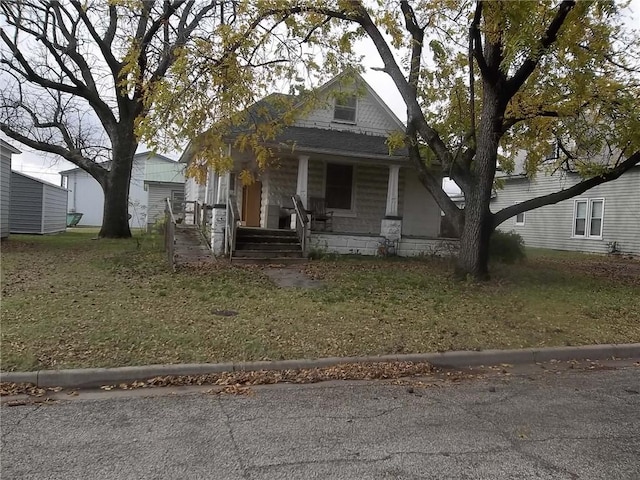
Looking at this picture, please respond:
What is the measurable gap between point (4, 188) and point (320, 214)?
36.8 feet

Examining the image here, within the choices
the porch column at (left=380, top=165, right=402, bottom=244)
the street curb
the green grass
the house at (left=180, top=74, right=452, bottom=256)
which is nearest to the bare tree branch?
the green grass

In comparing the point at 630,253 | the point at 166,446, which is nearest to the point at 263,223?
the point at 166,446

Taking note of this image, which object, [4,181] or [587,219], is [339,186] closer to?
[4,181]

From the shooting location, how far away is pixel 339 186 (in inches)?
645

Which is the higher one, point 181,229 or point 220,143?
point 220,143

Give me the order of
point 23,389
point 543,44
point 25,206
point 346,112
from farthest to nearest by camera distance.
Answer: point 25,206 < point 346,112 < point 543,44 < point 23,389

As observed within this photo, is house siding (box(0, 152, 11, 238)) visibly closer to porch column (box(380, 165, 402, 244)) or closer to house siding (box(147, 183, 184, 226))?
porch column (box(380, 165, 402, 244))

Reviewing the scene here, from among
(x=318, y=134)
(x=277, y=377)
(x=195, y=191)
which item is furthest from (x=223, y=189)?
(x=277, y=377)

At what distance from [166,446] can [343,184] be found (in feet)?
44.2

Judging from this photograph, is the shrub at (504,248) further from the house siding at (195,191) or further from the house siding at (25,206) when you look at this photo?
the house siding at (25,206)

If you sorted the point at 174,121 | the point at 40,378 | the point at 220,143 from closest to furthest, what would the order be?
the point at 40,378 < the point at 174,121 < the point at 220,143

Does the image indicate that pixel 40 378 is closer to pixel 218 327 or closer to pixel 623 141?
pixel 218 327

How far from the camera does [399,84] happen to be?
10.9 meters

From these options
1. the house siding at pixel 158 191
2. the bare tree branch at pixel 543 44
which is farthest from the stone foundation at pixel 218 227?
the house siding at pixel 158 191
